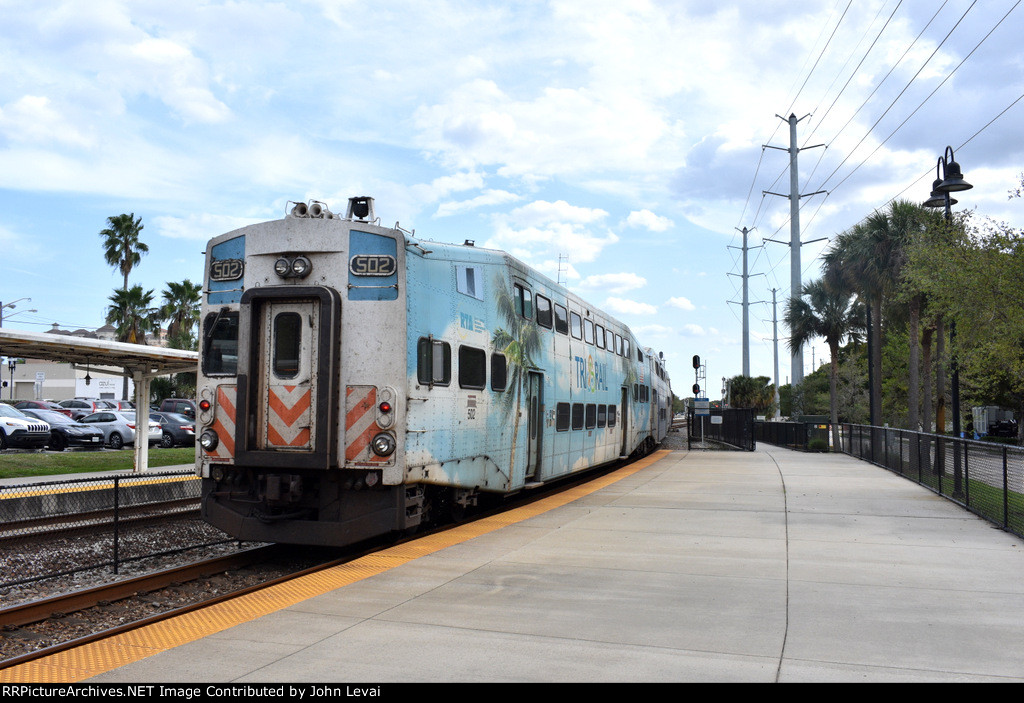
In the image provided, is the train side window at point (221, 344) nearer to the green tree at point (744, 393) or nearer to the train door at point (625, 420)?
the train door at point (625, 420)

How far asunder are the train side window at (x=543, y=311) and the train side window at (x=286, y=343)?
478 cm

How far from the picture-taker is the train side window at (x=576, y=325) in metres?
15.2

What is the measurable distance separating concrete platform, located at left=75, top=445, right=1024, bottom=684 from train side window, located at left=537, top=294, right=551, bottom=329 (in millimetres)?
3309

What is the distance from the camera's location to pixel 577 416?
15484mm

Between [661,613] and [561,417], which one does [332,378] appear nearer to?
[661,613]

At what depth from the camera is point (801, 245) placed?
46.1 metres

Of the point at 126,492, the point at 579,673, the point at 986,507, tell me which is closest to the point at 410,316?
the point at 579,673

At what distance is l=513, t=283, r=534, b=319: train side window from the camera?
11718 millimetres

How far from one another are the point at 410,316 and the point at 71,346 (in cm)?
1039

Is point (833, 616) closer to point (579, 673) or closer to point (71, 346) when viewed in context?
point (579, 673)

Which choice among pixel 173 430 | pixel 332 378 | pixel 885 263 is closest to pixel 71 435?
pixel 173 430

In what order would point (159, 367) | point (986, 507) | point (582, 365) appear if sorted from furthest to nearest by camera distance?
point (159, 367)
point (582, 365)
point (986, 507)

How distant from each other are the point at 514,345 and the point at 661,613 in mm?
5613

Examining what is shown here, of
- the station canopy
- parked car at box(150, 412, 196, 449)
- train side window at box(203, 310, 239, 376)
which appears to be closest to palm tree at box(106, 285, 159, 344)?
parked car at box(150, 412, 196, 449)
